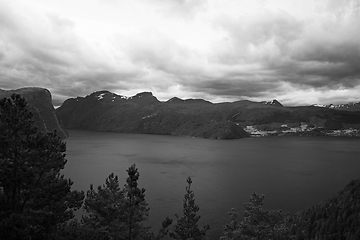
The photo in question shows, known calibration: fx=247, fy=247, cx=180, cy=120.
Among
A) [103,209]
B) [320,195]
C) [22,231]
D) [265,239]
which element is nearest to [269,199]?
[320,195]

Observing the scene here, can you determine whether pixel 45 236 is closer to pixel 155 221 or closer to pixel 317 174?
pixel 155 221

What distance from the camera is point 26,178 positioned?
15.8 m

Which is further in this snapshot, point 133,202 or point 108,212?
point 108,212

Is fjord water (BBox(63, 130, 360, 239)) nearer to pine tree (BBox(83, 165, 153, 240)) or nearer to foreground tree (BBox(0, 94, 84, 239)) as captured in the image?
pine tree (BBox(83, 165, 153, 240))


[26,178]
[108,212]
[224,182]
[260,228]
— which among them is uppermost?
[26,178]

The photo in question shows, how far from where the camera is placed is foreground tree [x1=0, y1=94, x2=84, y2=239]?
15062 millimetres

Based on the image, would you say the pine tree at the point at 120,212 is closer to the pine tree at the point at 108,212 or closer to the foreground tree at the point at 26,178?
the pine tree at the point at 108,212

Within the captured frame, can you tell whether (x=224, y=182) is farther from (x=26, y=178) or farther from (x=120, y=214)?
(x=26, y=178)

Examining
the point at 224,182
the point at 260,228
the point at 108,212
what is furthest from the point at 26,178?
the point at 224,182

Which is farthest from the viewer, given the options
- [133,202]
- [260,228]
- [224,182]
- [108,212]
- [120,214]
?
[224,182]

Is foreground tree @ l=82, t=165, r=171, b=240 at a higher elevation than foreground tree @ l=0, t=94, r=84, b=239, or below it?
below

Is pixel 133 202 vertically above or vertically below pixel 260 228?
above

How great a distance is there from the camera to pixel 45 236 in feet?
52.4

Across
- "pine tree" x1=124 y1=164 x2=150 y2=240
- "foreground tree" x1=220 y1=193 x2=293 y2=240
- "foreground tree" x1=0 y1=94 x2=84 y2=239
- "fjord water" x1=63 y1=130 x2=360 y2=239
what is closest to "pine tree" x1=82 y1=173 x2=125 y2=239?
"pine tree" x1=124 y1=164 x2=150 y2=240
